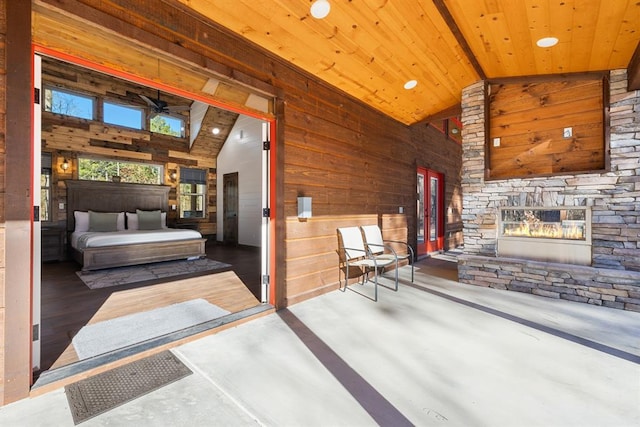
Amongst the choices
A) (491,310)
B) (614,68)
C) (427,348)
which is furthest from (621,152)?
(427,348)

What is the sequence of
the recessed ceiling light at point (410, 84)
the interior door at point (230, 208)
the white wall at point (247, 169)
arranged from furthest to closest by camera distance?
the interior door at point (230, 208), the white wall at point (247, 169), the recessed ceiling light at point (410, 84)

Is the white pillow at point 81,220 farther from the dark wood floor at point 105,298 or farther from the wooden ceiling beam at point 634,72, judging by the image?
the wooden ceiling beam at point 634,72

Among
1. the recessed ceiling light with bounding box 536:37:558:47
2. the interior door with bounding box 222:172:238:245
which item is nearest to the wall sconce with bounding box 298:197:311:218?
the recessed ceiling light with bounding box 536:37:558:47

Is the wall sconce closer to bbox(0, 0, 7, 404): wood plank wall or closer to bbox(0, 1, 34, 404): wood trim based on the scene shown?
bbox(0, 1, 34, 404): wood trim

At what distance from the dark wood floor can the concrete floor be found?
60cm

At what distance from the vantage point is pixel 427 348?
2.29 meters

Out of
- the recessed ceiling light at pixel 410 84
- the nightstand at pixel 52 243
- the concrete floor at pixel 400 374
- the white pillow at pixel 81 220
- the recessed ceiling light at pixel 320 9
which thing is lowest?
the concrete floor at pixel 400 374

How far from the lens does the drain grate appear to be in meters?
1.61

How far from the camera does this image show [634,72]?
3.09m

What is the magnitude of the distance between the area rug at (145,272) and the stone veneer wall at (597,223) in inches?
177

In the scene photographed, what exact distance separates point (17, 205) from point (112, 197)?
6.20 meters

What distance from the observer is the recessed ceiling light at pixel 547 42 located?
3068 mm

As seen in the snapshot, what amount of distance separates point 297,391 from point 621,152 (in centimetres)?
444

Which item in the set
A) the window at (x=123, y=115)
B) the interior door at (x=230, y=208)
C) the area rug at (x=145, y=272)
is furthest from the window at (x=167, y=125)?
the area rug at (x=145, y=272)
